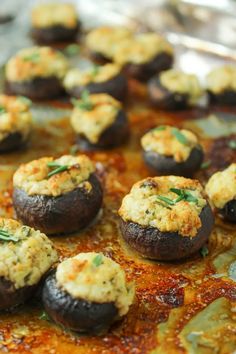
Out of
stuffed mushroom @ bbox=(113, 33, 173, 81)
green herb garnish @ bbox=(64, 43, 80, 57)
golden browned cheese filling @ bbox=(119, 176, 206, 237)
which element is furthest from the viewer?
green herb garnish @ bbox=(64, 43, 80, 57)

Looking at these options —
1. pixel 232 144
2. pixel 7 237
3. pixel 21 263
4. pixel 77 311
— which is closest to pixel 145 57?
pixel 232 144

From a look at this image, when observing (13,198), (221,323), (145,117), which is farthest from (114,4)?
(221,323)

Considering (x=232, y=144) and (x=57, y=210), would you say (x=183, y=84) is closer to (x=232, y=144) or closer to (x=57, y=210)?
(x=232, y=144)

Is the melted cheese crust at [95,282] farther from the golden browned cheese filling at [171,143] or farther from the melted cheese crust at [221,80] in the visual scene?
the melted cheese crust at [221,80]

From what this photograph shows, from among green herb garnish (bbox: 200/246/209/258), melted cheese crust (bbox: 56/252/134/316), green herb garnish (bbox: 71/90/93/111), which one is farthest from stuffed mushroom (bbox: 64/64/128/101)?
melted cheese crust (bbox: 56/252/134/316)

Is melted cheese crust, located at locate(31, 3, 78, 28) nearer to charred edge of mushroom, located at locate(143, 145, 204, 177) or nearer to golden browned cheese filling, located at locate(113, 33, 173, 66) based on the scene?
golden browned cheese filling, located at locate(113, 33, 173, 66)

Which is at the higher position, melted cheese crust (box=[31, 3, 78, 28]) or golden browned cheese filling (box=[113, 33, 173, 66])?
melted cheese crust (box=[31, 3, 78, 28])

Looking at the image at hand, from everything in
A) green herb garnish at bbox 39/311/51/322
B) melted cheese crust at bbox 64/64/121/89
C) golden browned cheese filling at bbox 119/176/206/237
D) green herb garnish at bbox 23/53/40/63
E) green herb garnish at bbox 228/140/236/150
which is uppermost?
green herb garnish at bbox 23/53/40/63
